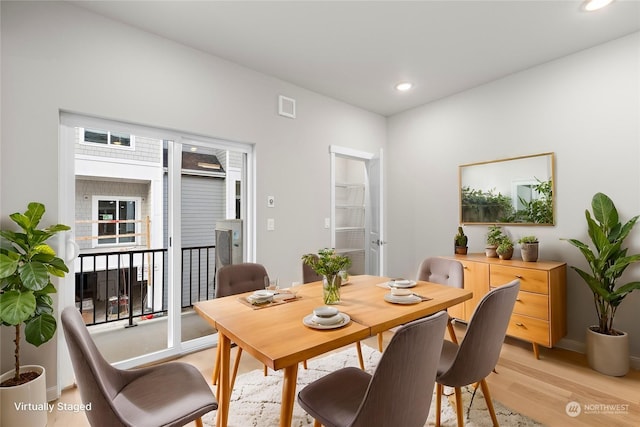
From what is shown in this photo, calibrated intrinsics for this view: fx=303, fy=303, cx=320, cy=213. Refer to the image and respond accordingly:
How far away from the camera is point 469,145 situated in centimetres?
364

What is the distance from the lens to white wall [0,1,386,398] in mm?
1999

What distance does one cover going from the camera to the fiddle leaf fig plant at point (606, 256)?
2.41 metres

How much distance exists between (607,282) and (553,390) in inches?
39.7

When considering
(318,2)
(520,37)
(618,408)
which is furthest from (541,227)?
(318,2)


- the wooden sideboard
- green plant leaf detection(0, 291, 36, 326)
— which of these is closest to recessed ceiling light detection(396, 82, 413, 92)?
the wooden sideboard

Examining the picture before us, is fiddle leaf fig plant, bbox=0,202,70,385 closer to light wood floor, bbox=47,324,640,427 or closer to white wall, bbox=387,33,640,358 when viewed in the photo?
light wood floor, bbox=47,324,640,427

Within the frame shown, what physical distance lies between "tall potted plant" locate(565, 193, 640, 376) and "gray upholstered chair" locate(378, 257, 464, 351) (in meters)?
1.06

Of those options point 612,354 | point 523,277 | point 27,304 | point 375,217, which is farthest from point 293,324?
point 375,217

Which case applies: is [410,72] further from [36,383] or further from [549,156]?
[36,383]

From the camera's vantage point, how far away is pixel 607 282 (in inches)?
97.7

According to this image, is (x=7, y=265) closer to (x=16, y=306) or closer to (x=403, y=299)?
(x=16, y=306)

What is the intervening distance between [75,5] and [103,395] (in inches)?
103
